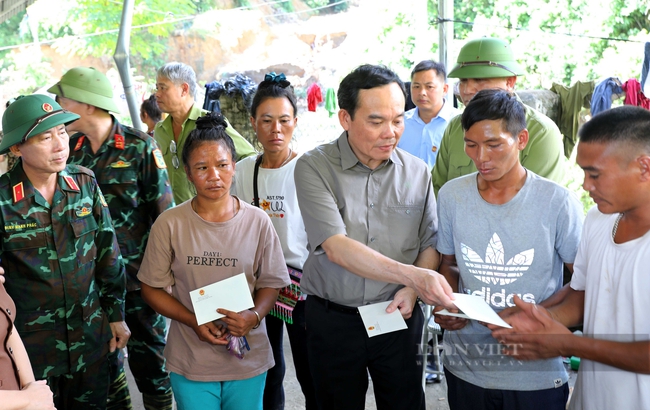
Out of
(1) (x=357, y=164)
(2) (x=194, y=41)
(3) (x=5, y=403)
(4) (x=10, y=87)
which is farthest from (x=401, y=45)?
(3) (x=5, y=403)

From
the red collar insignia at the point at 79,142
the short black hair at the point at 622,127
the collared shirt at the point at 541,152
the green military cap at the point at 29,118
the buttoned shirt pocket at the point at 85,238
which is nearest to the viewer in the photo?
the short black hair at the point at 622,127

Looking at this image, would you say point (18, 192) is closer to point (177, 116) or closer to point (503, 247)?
point (177, 116)

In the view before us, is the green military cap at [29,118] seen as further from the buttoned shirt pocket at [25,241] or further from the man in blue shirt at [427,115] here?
the man in blue shirt at [427,115]

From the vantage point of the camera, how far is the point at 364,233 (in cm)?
247

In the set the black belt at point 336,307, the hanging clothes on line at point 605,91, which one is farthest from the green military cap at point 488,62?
the hanging clothes on line at point 605,91

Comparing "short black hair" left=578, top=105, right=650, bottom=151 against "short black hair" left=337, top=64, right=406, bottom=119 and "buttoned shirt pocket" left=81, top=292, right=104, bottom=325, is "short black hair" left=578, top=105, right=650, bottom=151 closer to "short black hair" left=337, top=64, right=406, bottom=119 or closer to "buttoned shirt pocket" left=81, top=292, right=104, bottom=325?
"short black hair" left=337, top=64, right=406, bottom=119

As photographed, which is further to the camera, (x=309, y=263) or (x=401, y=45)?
(x=401, y=45)

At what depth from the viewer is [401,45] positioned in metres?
15.6

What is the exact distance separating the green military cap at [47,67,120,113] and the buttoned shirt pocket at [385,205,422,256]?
6.12ft

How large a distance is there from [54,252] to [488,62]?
8.53ft

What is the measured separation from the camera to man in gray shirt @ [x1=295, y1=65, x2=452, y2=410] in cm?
240

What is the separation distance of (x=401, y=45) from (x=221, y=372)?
558 inches

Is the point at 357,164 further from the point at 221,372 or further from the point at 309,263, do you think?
the point at 221,372

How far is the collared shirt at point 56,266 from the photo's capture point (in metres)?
2.71
